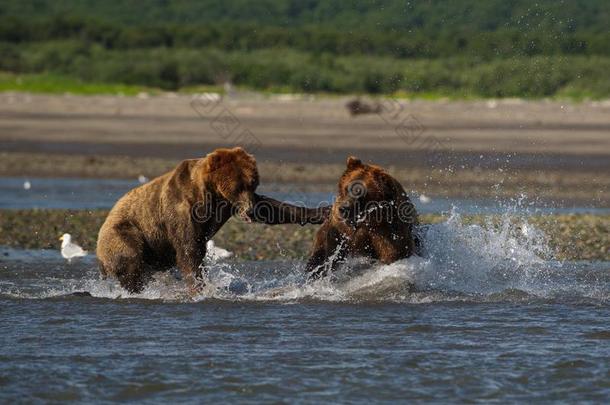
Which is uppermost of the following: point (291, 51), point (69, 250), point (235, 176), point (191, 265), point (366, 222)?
point (291, 51)

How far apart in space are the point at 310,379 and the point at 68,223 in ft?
23.2

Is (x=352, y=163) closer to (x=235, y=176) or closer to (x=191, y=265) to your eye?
(x=235, y=176)

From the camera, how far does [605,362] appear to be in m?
6.81

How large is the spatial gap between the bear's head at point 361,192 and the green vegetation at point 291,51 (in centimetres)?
1366

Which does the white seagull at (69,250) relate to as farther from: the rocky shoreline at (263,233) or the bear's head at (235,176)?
the bear's head at (235,176)

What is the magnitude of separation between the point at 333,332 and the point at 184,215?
1.42 m

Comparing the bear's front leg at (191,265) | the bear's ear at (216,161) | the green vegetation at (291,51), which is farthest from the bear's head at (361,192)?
the green vegetation at (291,51)

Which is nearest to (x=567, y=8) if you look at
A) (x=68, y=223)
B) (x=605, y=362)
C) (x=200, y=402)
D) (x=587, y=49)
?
(x=68, y=223)

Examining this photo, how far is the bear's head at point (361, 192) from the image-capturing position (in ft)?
26.1

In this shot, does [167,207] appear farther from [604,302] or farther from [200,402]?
[604,302]

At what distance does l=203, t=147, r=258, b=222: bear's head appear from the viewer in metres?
7.90

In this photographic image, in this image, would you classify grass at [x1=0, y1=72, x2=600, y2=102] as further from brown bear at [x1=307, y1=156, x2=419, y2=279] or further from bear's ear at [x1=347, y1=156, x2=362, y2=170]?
bear's ear at [x1=347, y1=156, x2=362, y2=170]

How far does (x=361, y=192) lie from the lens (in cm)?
795

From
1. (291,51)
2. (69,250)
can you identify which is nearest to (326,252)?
(69,250)
